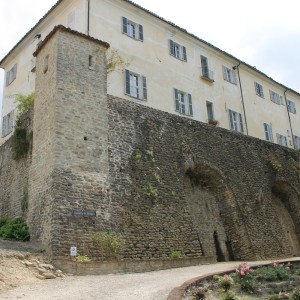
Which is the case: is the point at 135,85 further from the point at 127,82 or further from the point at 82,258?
the point at 82,258

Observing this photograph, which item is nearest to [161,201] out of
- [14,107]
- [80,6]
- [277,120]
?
[80,6]

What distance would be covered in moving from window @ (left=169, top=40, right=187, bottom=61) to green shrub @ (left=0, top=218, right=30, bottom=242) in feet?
46.5

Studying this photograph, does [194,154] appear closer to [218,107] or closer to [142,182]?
[142,182]

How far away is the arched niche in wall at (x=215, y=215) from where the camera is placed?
755 inches

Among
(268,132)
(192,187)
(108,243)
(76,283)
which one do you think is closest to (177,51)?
(192,187)

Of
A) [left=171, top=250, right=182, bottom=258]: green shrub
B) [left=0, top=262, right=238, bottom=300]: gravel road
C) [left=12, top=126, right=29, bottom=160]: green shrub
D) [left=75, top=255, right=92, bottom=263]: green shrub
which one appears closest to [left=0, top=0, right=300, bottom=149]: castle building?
[left=12, top=126, right=29, bottom=160]: green shrub

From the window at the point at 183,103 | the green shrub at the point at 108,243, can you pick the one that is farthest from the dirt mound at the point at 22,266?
the window at the point at 183,103

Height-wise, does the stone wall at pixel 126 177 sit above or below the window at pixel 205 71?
below

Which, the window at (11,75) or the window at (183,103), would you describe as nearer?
the window at (183,103)

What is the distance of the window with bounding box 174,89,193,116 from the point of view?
963 inches

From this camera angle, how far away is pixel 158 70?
78.4 ft

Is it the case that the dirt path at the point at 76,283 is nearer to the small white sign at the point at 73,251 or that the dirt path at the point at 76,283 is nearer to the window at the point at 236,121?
the small white sign at the point at 73,251

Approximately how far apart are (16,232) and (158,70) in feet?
41.1

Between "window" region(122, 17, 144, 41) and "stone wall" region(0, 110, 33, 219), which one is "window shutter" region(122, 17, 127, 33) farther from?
"stone wall" region(0, 110, 33, 219)
